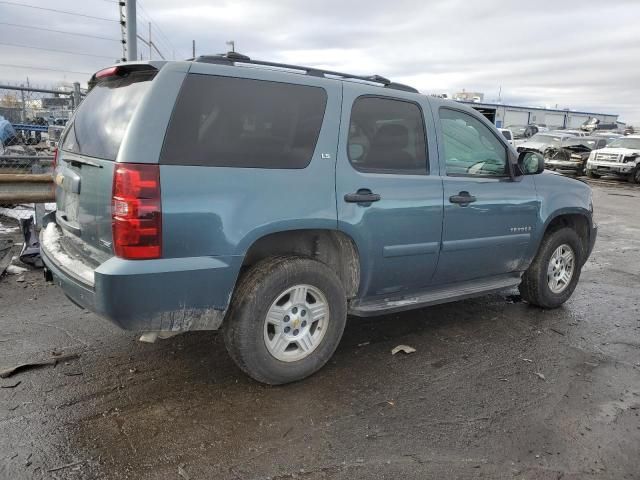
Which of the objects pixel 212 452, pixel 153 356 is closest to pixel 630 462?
pixel 212 452

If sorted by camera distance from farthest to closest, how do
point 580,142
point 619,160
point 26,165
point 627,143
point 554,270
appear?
point 580,142, point 627,143, point 619,160, point 26,165, point 554,270

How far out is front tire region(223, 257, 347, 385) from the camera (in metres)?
3.22

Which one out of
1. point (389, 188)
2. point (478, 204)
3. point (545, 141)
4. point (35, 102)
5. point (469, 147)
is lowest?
point (478, 204)

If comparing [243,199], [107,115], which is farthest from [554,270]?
[107,115]

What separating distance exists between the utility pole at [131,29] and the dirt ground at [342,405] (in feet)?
14.9

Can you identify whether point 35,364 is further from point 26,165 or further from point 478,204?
point 26,165

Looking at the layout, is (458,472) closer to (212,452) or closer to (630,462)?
(630,462)

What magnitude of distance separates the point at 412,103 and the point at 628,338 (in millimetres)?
2815

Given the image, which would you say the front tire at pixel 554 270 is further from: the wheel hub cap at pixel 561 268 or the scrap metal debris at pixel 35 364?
the scrap metal debris at pixel 35 364

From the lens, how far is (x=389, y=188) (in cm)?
368

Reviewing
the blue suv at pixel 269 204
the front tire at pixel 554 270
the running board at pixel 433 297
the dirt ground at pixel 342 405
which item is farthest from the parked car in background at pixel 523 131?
the blue suv at pixel 269 204

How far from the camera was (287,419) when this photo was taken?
310 cm

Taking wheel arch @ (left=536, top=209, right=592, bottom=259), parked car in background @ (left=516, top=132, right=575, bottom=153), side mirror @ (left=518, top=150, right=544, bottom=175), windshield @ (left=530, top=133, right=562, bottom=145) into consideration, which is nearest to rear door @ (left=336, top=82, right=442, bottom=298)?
side mirror @ (left=518, top=150, right=544, bottom=175)

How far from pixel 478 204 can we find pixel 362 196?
47.8 inches
